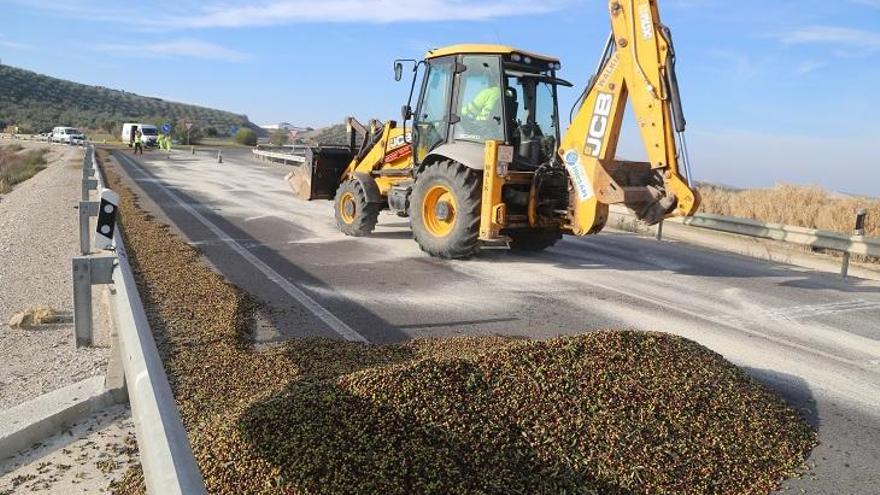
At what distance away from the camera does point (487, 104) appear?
10.5m

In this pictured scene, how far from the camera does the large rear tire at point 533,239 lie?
1123 centimetres

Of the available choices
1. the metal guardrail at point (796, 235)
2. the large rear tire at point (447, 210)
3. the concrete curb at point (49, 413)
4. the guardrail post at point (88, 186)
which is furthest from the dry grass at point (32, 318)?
the metal guardrail at point (796, 235)

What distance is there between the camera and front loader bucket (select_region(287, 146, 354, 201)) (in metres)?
13.7

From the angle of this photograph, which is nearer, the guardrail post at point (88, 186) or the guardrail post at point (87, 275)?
the guardrail post at point (87, 275)

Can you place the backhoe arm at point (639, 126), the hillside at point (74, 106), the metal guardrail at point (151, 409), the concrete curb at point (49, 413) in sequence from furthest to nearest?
the hillside at point (74, 106) < the backhoe arm at point (639, 126) < the concrete curb at point (49, 413) < the metal guardrail at point (151, 409)

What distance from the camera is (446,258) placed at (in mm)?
10391

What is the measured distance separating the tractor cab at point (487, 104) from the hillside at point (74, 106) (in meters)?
83.7

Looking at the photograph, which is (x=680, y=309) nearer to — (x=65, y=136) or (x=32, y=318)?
(x=32, y=318)

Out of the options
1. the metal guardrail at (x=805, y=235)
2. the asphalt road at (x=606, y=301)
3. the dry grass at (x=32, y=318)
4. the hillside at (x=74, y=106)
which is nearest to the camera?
the asphalt road at (x=606, y=301)

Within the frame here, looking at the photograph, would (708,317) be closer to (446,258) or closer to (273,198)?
(446,258)

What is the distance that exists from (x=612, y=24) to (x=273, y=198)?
39.3 ft

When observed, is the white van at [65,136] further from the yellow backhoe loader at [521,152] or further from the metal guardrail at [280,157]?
the yellow backhoe loader at [521,152]

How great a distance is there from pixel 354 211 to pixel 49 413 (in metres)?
8.87

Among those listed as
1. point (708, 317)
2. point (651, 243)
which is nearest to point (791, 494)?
point (708, 317)
